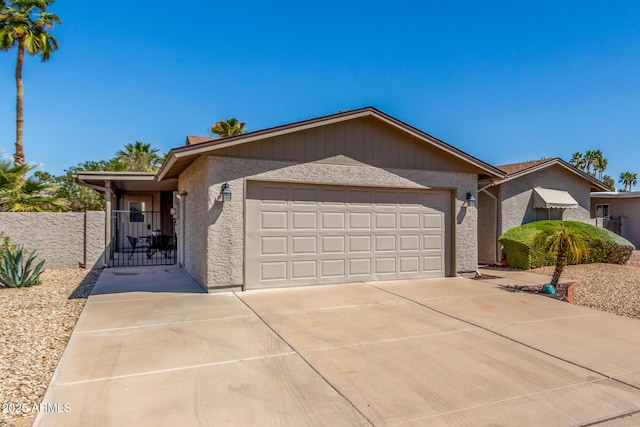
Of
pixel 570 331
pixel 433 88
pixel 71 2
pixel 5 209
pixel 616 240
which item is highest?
pixel 71 2

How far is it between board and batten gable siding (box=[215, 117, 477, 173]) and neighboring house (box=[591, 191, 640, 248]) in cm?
1580

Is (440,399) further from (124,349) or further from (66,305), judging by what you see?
(66,305)

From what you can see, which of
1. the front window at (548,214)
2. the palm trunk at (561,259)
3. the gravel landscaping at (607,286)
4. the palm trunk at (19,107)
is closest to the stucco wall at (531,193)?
the front window at (548,214)

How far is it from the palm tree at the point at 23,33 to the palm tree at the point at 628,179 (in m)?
77.5

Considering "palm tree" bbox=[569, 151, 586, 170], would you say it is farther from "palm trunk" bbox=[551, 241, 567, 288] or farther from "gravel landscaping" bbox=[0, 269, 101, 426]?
"gravel landscaping" bbox=[0, 269, 101, 426]

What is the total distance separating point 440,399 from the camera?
11.9 ft

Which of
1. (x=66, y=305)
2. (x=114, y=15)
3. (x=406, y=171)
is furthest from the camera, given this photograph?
(x=114, y=15)

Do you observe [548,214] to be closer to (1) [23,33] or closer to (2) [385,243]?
(2) [385,243]

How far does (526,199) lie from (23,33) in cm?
2609

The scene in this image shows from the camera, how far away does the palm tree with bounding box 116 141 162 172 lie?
30433 millimetres

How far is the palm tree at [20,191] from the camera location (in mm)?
11670

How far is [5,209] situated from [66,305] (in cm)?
743

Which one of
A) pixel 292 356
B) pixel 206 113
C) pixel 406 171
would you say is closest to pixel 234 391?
pixel 292 356

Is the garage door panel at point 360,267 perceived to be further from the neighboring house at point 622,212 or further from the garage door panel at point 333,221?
the neighboring house at point 622,212
